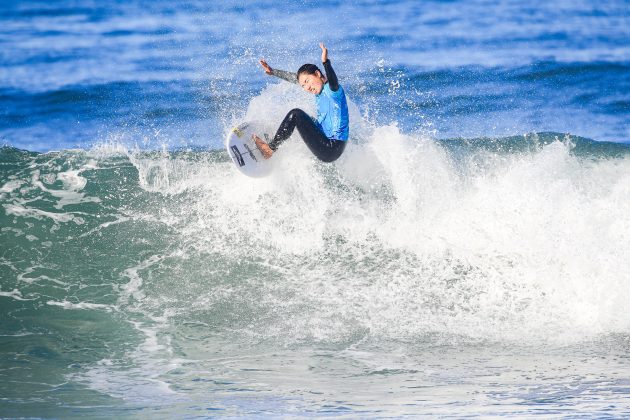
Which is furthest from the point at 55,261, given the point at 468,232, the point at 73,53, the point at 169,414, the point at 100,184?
the point at 73,53

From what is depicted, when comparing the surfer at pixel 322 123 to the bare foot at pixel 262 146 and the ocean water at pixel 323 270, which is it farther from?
the ocean water at pixel 323 270

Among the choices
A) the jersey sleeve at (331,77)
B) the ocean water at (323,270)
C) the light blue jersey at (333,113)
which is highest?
the jersey sleeve at (331,77)

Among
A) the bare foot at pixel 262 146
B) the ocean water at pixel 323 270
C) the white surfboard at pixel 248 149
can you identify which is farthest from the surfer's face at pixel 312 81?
the ocean water at pixel 323 270

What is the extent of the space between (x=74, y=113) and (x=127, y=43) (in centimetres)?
631

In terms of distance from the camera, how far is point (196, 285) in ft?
28.5

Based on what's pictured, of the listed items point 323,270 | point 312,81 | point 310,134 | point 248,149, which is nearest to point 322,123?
point 310,134

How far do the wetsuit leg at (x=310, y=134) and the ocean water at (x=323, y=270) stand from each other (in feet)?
2.36

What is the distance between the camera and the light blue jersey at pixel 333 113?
8469mm

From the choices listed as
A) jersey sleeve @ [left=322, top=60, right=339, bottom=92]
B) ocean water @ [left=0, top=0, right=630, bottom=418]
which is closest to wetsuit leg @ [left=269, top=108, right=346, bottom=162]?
jersey sleeve @ [left=322, top=60, right=339, bottom=92]

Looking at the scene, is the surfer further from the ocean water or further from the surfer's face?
the ocean water

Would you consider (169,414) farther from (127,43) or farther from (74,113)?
(127,43)

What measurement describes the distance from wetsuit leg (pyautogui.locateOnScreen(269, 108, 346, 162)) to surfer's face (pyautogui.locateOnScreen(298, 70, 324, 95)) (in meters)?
0.46

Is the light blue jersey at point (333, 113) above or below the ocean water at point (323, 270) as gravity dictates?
above

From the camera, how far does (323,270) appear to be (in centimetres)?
887
